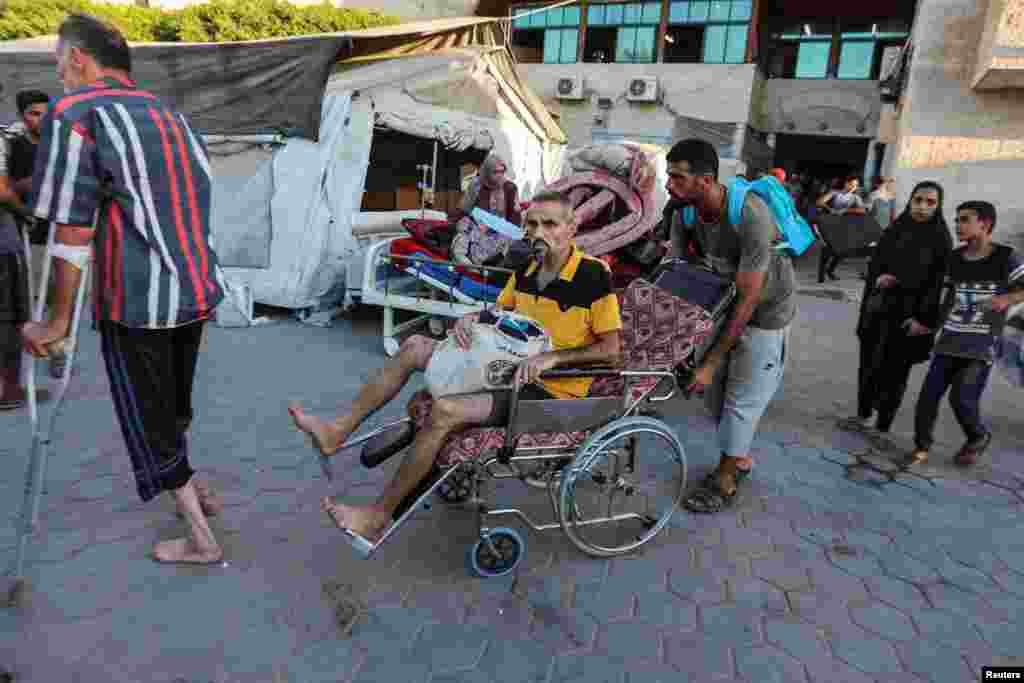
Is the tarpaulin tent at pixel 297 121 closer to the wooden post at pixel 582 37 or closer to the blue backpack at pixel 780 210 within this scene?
the blue backpack at pixel 780 210

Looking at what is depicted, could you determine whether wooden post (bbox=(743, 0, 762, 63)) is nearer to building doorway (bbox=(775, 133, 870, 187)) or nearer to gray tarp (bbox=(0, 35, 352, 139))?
building doorway (bbox=(775, 133, 870, 187))

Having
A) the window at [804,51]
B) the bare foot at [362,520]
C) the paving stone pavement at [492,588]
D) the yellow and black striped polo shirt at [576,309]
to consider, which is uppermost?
the window at [804,51]

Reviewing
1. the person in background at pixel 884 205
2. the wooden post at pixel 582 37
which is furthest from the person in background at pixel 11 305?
the wooden post at pixel 582 37

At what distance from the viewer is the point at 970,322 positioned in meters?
3.88

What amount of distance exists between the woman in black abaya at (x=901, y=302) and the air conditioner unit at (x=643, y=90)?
1963 centimetres

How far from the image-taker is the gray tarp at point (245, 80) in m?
6.26

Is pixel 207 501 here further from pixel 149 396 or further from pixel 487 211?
pixel 487 211

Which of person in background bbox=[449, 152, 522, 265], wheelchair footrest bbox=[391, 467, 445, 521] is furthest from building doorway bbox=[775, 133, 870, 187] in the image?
wheelchair footrest bbox=[391, 467, 445, 521]

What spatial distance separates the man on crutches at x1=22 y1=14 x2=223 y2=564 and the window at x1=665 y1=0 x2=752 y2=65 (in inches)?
908

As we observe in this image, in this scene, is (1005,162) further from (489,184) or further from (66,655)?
(66,655)

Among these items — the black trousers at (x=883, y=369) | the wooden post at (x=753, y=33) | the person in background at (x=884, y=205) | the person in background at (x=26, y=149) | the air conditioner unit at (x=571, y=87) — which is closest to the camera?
the person in background at (x=26, y=149)

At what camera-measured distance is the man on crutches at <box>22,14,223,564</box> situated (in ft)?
6.64

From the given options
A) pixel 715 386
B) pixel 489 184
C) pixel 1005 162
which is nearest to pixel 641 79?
pixel 1005 162

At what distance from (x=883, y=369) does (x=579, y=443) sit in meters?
2.90
